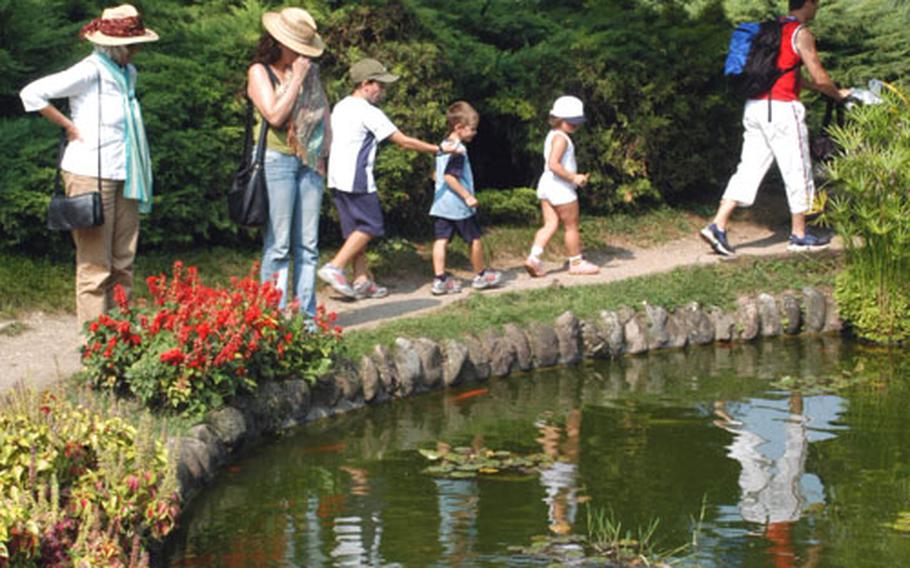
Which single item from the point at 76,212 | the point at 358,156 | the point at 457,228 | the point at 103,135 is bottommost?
the point at 457,228

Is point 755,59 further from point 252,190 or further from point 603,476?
point 603,476

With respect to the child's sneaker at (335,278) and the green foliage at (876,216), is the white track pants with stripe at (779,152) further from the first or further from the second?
the child's sneaker at (335,278)

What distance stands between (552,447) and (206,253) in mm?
3990

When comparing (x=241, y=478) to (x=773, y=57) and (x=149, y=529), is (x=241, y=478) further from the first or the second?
(x=773, y=57)

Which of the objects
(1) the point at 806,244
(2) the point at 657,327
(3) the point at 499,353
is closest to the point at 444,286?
(3) the point at 499,353

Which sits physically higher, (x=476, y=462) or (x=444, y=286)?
(x=444, y=286)

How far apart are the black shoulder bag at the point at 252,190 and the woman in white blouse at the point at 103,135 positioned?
53 centimetres

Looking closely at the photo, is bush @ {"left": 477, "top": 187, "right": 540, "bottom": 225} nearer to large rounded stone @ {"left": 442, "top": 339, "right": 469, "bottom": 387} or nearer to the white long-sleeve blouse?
large rounded stone @ {"left": 442, "top": 339, "right": 469, "bottom": 387}

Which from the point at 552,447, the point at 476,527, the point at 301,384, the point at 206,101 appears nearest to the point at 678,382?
the point at 552,447

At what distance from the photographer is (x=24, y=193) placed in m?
10.1

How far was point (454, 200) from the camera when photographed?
36.8 ft

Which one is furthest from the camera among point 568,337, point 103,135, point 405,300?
point 405,300

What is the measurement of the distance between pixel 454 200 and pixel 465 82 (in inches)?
92.4

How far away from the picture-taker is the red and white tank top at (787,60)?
1184 cm
